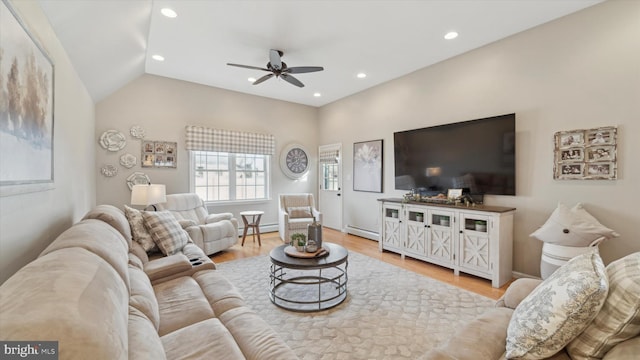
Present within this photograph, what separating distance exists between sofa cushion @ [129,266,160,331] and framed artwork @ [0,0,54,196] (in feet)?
2.36

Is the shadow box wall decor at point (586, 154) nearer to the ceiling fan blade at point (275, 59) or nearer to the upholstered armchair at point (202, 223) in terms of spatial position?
the ceiling fan blade at point (275, 59)

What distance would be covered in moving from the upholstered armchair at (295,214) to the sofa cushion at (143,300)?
314 cm

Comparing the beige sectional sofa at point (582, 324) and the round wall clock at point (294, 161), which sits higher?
the round wall clock at point (294, 161)

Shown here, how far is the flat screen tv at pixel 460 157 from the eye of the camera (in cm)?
333

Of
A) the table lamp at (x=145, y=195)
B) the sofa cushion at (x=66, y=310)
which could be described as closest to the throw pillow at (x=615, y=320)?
the sofa cushion at (x=66, y=310)

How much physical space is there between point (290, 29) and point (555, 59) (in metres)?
3.12

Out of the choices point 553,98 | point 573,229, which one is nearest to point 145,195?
point 573,229

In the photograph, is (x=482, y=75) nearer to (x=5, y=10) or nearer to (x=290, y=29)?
(x=290, y=29)

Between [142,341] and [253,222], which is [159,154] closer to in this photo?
[253,222]

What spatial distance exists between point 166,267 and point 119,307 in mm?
1298

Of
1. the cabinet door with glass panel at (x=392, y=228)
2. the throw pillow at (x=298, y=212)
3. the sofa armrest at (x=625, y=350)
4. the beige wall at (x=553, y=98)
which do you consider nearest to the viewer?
the sofa armrest at (x=625, y=350)

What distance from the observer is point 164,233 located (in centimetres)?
272

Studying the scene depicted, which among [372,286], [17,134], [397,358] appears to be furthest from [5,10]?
[372,286]

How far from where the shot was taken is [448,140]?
12.8ft
